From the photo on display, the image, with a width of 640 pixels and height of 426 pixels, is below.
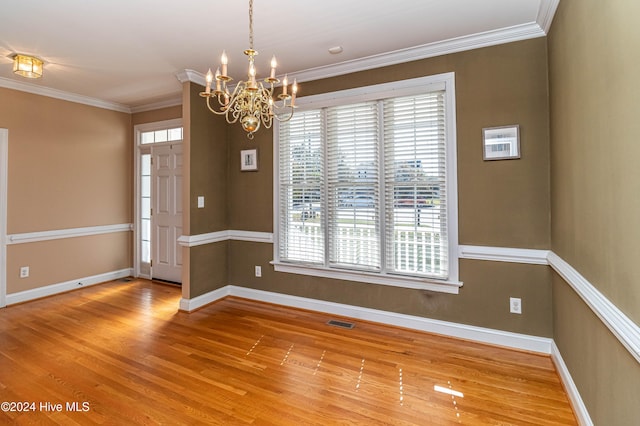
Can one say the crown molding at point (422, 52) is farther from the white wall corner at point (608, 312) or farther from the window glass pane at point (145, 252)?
the window glass pane at point (145, 252)

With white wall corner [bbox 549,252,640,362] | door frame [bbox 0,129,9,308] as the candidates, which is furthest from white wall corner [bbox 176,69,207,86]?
white wall corner [bbox 549,252,640,362]

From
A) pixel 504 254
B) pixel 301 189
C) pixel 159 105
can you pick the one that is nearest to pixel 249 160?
pixel 301 189

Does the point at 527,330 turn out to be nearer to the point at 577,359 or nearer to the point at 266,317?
the point at 577,359

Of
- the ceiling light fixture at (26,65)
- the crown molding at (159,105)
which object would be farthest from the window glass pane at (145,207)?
the ceiling light fixture at (26,65)

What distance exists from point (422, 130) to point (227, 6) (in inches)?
76.1

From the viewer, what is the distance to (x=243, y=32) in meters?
2.78

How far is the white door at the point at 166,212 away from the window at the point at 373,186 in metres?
1.88

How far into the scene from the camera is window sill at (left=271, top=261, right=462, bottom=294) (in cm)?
305

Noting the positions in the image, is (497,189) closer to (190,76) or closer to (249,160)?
(249,160)

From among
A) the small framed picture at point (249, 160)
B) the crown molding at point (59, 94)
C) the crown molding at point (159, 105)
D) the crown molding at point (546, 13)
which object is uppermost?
the crown molding at point (159, 105)

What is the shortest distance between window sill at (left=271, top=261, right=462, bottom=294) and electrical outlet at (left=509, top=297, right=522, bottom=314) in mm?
418

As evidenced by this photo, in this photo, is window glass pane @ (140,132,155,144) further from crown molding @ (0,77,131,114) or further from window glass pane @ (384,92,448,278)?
window glass pane @ (384,92,448,278)

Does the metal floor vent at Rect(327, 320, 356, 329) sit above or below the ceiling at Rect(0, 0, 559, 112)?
below

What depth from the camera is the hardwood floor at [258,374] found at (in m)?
2.00
